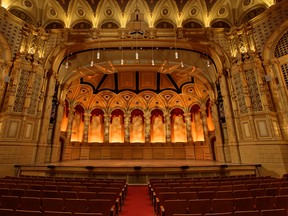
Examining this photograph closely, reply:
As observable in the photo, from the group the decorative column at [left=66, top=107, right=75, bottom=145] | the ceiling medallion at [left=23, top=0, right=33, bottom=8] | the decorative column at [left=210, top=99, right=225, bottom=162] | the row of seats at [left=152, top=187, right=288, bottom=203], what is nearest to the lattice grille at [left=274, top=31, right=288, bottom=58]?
the decorative column at [left=210, top=99, right=225, bottom=162]

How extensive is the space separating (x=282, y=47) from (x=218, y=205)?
12.4m

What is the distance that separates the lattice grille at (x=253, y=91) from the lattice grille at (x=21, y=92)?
15.4 m

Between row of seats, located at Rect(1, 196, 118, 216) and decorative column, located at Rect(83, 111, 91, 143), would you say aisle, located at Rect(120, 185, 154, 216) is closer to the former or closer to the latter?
row of seats, located at Rect(1, 196, 118, 216)

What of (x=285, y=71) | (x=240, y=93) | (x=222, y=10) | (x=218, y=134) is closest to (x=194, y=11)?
(x=222, y=10)

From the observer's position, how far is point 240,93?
Answer: 1119cm

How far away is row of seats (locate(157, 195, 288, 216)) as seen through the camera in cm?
292

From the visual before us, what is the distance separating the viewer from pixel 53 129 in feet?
43.4

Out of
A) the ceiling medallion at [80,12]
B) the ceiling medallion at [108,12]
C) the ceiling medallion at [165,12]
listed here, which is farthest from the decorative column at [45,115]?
the ceiling medallion at [165,12]

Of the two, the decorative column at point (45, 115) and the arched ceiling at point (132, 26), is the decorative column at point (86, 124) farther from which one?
the decorative column at point (45, 115)

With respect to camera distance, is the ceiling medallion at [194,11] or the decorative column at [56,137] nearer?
the decorative column at [56,137]

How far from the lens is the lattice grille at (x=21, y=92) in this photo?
401 inches

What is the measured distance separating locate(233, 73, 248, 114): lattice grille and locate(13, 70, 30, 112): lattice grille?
14.9 m

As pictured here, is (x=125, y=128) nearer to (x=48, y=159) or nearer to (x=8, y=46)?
(x=48, y=159)

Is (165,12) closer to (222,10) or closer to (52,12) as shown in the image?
(222,10)
